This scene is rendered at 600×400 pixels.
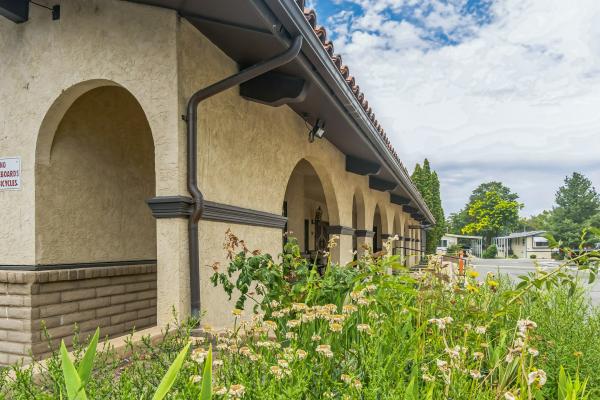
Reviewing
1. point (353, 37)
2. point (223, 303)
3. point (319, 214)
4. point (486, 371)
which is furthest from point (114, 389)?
point (319, 214)

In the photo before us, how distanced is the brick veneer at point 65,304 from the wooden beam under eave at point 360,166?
4.39m

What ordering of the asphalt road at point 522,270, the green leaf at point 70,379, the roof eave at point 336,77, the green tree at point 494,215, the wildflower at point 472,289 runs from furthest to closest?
1. the green tree at point 494,215
2. the asphalt road at point 522,270
3. the roof eave at point 336,77
4. the wildflower at point 472,289
5. the green leaf at point 70,379

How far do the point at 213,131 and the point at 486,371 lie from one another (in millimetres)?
2764

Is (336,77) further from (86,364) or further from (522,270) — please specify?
(522,270)

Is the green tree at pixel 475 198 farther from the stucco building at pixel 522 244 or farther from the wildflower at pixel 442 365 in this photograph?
the wildflower at pixel 442 365

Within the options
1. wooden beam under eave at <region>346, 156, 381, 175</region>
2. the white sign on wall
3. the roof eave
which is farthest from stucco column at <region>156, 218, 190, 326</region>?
wooden beam under eave at <region>346, 156, 381, 175</region>

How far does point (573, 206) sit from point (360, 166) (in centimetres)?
6766

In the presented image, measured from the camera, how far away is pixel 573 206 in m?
65.2

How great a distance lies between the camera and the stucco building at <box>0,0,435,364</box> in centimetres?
355

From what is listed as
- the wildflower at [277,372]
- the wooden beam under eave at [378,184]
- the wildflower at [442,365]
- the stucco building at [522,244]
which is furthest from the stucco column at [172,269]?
the stucco building at [522,244]

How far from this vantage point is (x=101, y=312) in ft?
15.3

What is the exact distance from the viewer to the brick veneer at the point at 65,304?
12.6ft

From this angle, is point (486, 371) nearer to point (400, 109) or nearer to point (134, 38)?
point (134, 38)

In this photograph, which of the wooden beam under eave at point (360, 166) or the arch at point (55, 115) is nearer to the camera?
the arch at point (55, 115)
